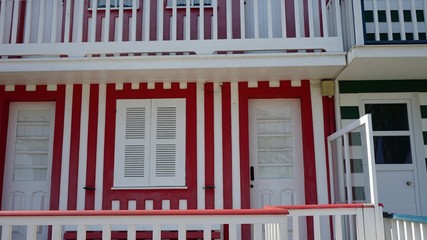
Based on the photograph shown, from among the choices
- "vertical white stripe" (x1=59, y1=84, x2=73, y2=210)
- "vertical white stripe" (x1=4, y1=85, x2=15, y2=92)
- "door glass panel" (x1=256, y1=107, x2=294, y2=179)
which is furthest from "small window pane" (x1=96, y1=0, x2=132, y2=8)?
"door glass panel" (x1=256, y1=107, x2=294, y2=179)

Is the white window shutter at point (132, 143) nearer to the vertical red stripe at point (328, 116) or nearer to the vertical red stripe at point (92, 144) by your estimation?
the vertical red stripe at point (92, 144)

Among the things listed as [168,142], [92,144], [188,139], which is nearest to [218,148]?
[188,139]

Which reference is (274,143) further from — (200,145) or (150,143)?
(150,143)

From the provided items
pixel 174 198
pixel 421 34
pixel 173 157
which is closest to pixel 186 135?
pixel 173 157

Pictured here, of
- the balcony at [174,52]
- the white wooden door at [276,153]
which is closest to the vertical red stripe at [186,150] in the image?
the balcony at [174,52]

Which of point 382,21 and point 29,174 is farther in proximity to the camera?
point 382,21

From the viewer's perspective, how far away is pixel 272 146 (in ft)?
22.5

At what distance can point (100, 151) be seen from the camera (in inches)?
266

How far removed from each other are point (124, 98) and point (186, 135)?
112cm

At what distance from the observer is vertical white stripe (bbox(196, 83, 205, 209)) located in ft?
21.6

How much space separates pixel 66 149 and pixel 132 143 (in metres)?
0.99

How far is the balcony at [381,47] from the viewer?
5.77 m

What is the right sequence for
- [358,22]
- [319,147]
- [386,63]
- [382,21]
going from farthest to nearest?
1. [382,21]
2. [319,147]
3. [386,63]
4. [358,22]

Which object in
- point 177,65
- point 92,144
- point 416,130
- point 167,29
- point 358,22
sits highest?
point 167,29
